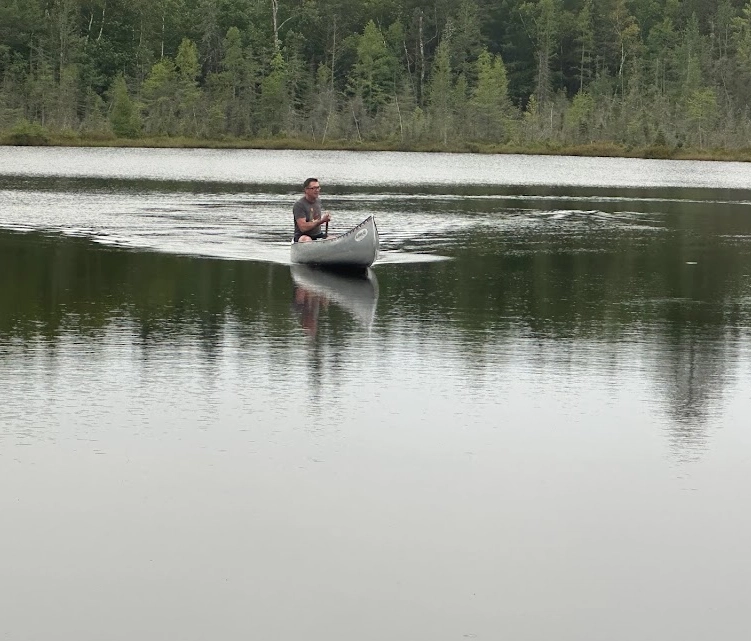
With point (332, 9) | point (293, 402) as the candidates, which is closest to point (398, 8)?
point (332, 9)

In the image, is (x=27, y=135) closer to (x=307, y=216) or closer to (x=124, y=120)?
(x=124, y=120)

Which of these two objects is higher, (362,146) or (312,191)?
(362,146)

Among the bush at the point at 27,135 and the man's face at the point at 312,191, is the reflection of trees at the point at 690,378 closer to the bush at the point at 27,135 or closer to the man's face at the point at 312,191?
the man's face at the point at 312,191

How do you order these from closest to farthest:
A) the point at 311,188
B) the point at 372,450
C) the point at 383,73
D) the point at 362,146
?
the point at 372,450 → the point at 311,188 → the point at 362,146 → the point at 383,73

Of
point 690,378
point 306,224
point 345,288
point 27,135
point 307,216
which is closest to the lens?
point 690,378

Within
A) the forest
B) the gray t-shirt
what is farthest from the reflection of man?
the forest

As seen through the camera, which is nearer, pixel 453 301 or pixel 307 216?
pixel 453 301

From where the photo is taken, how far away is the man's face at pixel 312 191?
1029 inches

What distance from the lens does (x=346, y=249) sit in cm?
2597

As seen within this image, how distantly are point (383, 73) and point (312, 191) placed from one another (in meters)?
115

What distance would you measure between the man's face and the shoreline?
8120 centimetres

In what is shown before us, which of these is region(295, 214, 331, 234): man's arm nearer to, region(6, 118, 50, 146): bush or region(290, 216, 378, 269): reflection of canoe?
region(290, 216, 378, 269): reflection of canoe

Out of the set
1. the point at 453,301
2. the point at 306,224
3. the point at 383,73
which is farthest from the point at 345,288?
the point at 383,73

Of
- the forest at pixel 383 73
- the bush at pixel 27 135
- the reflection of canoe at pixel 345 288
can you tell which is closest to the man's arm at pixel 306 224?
the reflection of canoe at pixel 345 288
